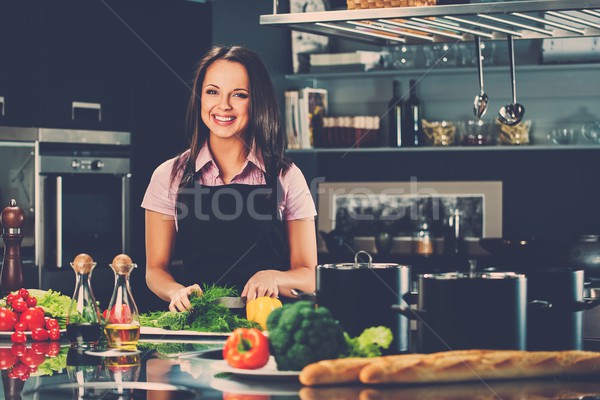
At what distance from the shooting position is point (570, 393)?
1.76m

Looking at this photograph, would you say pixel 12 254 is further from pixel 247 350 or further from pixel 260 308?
pixel 247 350

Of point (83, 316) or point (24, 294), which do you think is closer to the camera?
point (83, 316)

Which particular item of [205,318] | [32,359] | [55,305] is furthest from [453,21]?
[32,359]

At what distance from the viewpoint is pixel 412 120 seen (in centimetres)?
550

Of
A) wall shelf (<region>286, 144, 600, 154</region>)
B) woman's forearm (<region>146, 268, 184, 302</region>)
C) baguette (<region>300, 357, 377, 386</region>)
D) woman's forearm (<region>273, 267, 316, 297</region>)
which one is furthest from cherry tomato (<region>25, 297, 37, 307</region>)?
wall shelf (<region>286, 144, 600, 154</region>)

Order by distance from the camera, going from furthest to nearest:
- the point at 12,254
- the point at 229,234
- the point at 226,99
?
the point at 229,234
the point at 226,99
the point at 12,254

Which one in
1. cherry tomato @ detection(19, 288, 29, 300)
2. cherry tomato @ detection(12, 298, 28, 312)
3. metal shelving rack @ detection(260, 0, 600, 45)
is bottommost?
cherry tomato @ detection(12, 298, 28, 312)

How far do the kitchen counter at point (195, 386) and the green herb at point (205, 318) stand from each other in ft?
1.12

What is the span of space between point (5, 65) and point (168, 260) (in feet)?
5.83

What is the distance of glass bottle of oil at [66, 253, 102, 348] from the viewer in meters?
2.31

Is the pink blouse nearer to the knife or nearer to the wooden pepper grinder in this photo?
the wooden pepper grinder

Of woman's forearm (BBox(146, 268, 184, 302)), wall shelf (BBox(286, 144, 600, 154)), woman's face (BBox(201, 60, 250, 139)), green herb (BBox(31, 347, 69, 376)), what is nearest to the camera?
green herb (BBox(31, 347, 69, 376))

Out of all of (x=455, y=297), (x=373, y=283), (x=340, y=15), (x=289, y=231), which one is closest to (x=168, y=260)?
(x=289, y=231)

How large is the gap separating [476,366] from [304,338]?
33 centimetres
